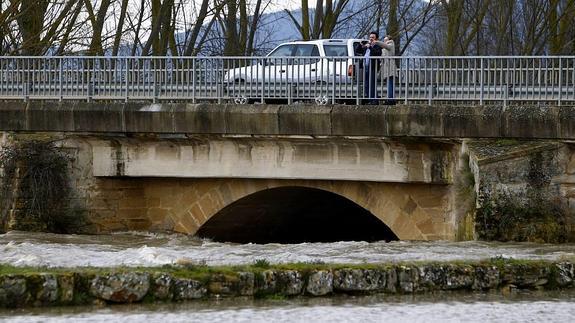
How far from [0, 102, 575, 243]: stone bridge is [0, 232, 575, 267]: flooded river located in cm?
66

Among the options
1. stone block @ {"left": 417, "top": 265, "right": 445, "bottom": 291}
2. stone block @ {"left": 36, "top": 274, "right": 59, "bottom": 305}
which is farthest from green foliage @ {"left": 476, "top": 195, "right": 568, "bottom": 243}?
stone block @ {"left": 36, "top": 274, "right": 59, "bottom": 305}

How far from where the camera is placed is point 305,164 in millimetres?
21203

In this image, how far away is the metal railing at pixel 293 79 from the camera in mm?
20438

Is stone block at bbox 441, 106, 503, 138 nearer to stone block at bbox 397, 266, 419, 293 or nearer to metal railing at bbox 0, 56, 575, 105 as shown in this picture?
metal railing at bbox 0, 56, 575, 105

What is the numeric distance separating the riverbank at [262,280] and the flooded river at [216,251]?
120cm

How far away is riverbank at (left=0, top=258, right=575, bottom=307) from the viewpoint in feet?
42.7

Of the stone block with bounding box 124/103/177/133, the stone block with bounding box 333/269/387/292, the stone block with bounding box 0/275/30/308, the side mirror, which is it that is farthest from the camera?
the side mirror

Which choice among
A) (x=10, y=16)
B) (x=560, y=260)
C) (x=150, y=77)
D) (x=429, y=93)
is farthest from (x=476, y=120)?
(x=10, y=16)

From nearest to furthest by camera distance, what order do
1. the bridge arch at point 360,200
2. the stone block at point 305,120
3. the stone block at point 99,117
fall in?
the stone block at point 305,120 → the bridge arch at point 360,200 → the stone block at point 99,117

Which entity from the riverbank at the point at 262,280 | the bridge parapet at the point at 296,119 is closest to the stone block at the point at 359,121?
the bridge parapet at the point at 296,119

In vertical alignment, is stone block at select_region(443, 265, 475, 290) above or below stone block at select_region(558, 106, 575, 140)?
below

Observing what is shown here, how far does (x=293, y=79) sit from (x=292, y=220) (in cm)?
513

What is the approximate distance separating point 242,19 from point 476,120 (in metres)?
20.1

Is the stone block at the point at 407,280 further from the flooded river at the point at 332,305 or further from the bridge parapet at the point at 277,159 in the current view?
the bridge parapet at the point at 277,159
